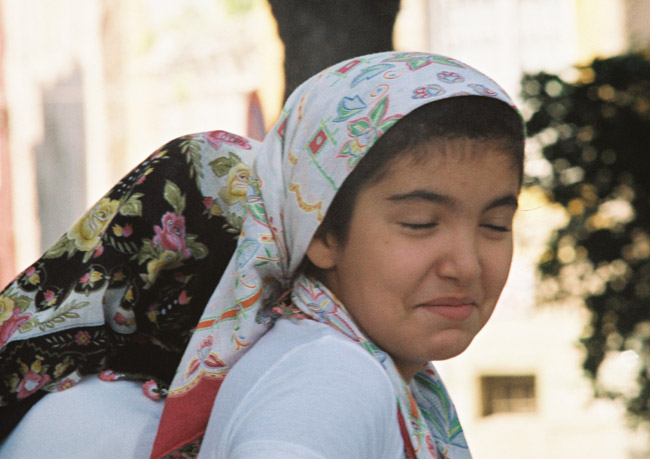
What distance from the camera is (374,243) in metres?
1.57

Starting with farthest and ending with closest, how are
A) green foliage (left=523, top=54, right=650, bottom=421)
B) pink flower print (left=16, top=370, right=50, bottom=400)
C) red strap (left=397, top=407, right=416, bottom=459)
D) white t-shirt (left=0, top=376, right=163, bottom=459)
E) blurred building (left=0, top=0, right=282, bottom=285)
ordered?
blurred building (left=0, top=0, right=282, bottom=285), green foliage (left=523, top=54, right=650, bottom=421), pink flower print (left=16, top=370, right=50, bottom=400), white t-shirt (left=0, top=376, right=163, bottom=459), red strap (left=397, top=407, right=416, bottom=459)

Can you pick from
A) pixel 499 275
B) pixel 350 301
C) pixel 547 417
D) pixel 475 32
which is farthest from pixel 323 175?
pixel 475 32

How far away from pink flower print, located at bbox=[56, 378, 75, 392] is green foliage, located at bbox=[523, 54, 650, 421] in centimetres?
416

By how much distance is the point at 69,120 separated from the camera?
1552 cm

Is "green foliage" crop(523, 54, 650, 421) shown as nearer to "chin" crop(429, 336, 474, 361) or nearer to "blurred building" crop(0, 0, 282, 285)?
"chin" crop(429, 336, 474, 361)

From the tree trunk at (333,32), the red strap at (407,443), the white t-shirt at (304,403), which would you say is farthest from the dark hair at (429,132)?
the tree trunk at (333,32)

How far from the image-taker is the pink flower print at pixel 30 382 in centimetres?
188

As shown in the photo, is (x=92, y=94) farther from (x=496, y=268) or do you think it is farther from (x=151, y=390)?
(x=496, y=268)

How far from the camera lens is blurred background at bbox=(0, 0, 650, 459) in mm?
5547

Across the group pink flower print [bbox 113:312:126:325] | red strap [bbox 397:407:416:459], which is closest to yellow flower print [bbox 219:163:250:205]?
pink flower print [bbox 113:312:126:325]

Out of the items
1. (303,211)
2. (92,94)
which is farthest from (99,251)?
(92,94)

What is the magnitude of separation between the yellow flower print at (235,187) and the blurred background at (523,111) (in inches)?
26.8

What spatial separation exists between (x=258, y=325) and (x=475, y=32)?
1068 centimetres

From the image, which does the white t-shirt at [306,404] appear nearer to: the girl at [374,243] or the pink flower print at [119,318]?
the girl at [374,243]
